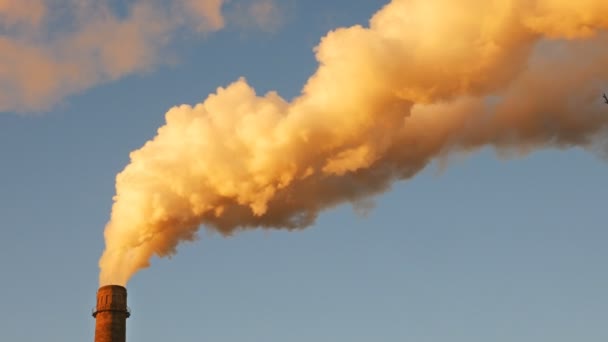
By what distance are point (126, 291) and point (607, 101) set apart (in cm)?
2737

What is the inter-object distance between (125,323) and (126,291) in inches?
74.4

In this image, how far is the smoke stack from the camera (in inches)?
1708

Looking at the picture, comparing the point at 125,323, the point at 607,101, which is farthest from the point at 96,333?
the point at 607,101

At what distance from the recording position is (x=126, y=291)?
149 ft

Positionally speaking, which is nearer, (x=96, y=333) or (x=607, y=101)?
Result: (x=607, y=101)

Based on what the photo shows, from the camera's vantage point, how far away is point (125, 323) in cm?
4450

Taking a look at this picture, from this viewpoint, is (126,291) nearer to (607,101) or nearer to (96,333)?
(96,333)

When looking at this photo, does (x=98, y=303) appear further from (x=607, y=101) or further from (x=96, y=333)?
(x=607, y=101)

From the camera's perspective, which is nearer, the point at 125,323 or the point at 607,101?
the point at 607,101

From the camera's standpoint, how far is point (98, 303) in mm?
44406

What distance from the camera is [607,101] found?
34906 mm

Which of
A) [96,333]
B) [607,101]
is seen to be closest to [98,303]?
[96,333]

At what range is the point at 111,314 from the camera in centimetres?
4384

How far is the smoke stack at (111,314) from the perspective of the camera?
A: 142 feet
